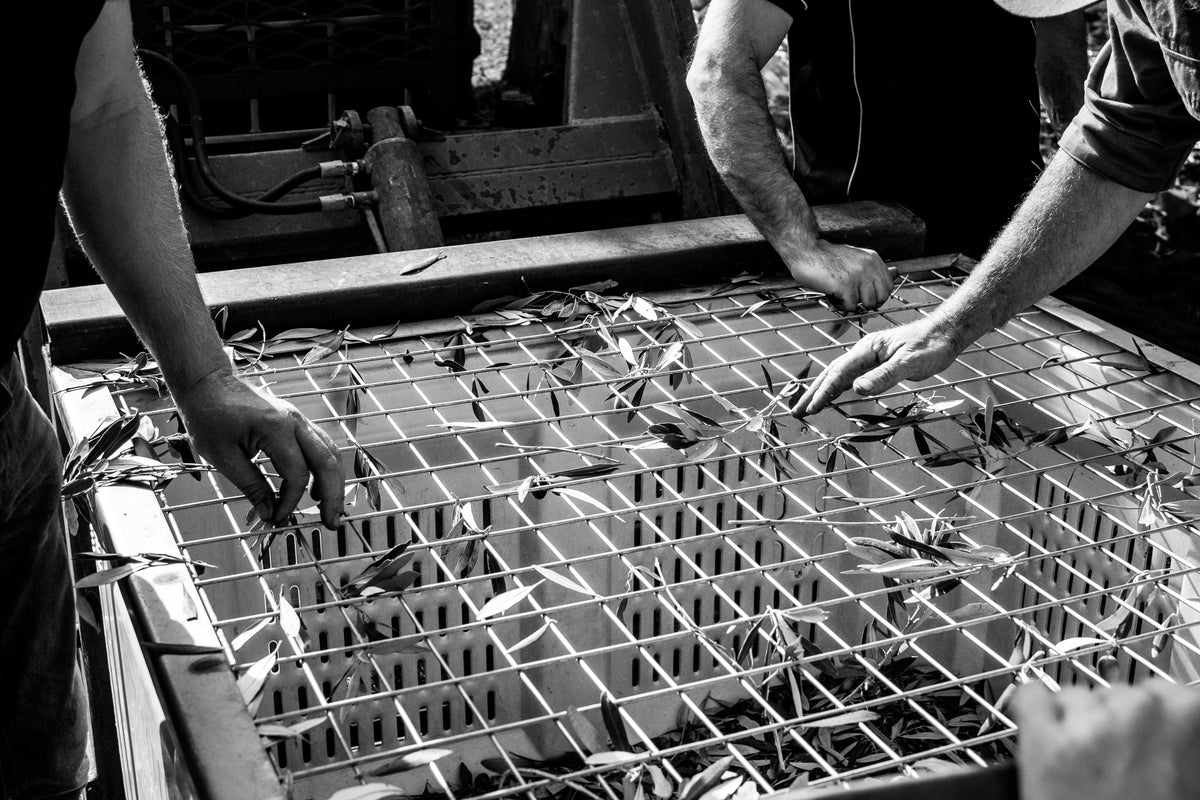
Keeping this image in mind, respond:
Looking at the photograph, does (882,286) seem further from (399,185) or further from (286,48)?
(286,48)

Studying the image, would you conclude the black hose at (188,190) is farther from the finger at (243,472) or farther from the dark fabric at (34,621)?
the finger at (243,472)

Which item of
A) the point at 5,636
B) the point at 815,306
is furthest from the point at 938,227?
the point at 5,636

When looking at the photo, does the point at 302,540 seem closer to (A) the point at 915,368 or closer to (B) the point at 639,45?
(A) the point at 915,368

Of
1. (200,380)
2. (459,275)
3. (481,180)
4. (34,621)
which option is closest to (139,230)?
(200,380)

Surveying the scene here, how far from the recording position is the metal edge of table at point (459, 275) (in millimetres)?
2020

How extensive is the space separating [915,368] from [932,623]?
46 cm

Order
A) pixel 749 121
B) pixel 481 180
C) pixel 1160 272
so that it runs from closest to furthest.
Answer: pixel 749 121 → pixel 481 180 → pixel 1160 272

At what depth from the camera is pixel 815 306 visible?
7.53 ft

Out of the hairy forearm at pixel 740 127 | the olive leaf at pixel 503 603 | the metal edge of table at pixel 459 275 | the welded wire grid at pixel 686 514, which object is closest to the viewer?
the olive leaf at pixel 503 603

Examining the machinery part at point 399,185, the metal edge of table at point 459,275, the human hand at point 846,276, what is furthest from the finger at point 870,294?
the machinery part at point 399,185

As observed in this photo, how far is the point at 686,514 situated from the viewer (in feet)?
7.22

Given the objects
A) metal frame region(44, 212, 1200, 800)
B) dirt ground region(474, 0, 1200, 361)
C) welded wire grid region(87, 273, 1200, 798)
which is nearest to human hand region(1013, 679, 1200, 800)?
metal frame region(44, 212, 1200, 800)

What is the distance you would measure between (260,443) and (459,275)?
0.75 meters

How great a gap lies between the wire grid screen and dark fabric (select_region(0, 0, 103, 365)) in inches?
65.4
